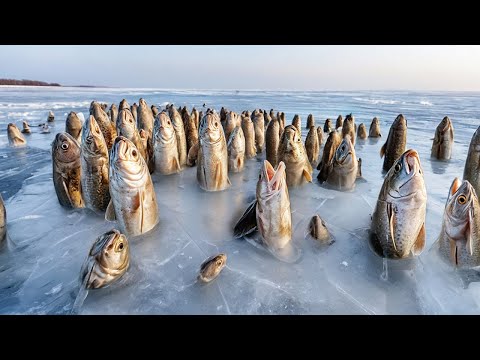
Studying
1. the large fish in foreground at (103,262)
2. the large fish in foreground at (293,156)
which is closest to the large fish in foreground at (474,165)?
the large fish in foreground at (293,156)

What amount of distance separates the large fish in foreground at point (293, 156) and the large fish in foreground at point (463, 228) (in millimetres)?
3040

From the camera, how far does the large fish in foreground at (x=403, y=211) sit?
373cm

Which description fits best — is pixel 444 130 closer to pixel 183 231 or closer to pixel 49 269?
pixel 183 231

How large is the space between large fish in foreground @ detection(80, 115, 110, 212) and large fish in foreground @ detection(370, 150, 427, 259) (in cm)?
442

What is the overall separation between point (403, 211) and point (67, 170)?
17.5ft

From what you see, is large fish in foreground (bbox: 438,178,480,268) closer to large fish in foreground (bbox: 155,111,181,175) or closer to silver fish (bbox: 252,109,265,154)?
large fish in foreground (bbox: 155,111,181,175)

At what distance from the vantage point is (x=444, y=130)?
897 cm

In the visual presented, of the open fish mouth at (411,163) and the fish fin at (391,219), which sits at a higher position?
the open fish mouth at (411,163)

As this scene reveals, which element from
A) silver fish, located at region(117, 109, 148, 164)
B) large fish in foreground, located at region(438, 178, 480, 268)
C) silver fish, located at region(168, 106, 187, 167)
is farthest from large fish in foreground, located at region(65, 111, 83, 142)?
large fish in foreground, located at region(438, 178, 480, 268)

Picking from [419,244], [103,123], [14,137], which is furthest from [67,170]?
[14,137]

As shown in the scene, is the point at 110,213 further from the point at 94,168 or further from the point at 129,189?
the point at 94,168

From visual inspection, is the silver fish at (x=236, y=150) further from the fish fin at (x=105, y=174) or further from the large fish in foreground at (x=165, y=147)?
the fish fin at (x=105, y=174)

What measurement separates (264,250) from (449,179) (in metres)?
5.89

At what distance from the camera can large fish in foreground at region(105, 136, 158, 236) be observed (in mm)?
4430
